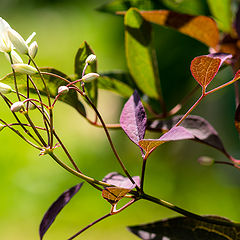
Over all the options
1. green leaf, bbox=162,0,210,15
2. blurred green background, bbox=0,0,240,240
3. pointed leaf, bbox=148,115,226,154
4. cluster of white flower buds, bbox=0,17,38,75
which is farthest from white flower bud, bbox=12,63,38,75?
blurred green background, bbox=0,0,240,240

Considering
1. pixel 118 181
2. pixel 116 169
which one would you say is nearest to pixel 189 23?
pixel 118 181

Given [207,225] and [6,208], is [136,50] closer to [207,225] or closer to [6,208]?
[207,225]

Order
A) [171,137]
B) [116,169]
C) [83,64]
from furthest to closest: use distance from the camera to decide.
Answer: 1. [116,169]
2. [83,64]
3. [171,137]

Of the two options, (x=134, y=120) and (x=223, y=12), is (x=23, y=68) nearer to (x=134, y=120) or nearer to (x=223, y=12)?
(x=134, y=120)

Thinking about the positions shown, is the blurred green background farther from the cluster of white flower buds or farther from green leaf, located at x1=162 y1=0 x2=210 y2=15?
the cluster of white flower buds

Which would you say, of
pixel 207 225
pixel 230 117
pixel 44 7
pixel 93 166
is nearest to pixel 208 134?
pixel 207 225

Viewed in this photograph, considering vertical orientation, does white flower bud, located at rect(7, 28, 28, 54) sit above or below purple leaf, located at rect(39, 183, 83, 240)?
above
